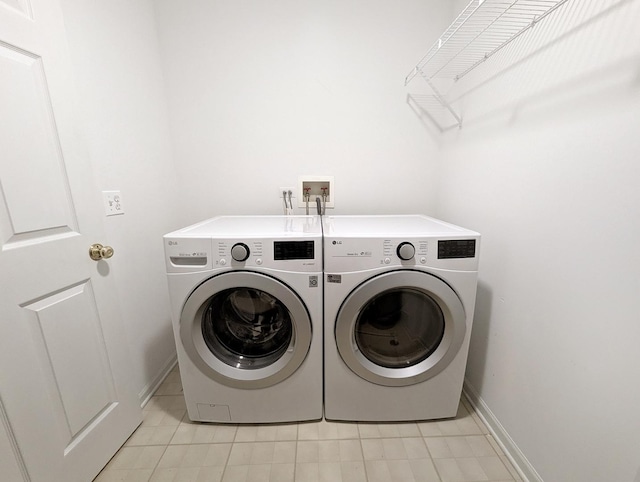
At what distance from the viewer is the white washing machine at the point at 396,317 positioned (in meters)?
0.99

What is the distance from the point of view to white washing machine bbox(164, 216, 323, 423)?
981mm

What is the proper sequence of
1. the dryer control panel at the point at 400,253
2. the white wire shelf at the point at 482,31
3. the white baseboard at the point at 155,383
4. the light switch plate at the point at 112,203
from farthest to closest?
the white baseboard at the point at 155,383
the light switch plate at the point at 112,203
the dryer control panel at the point at 400,253
the white wire shelf at the point at 482,31

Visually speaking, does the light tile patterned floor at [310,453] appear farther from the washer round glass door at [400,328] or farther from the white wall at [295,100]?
the white wall at [295,100]

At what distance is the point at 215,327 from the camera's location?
3.79ft

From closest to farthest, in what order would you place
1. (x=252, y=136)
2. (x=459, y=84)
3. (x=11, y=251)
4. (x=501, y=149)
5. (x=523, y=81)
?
(x=11, y=251) < (x=523, y=81) < (x=501, y=149) < (x=459, y=84) < (x=252, y=136)

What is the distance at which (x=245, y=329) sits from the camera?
1190 millimetres

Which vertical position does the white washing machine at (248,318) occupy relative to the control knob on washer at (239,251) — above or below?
below

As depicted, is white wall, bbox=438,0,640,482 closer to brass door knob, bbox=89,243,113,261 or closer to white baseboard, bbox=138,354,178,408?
brass door knob, bbox=89,243,113,261

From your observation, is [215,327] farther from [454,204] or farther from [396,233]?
[454,204]

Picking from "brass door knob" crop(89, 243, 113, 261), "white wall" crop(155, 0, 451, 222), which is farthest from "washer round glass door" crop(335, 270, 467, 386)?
"brass door knob" crop(89, 243, 113, 261)

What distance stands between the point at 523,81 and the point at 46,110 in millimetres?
1657

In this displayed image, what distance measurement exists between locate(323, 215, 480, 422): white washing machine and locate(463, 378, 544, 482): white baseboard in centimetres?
16

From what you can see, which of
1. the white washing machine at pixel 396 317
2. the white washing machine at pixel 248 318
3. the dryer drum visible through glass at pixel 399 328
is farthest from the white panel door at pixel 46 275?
the dryer drum visible through glass at pixel 399 328

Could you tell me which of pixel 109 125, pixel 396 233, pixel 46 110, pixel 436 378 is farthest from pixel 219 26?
pixel 436 378
